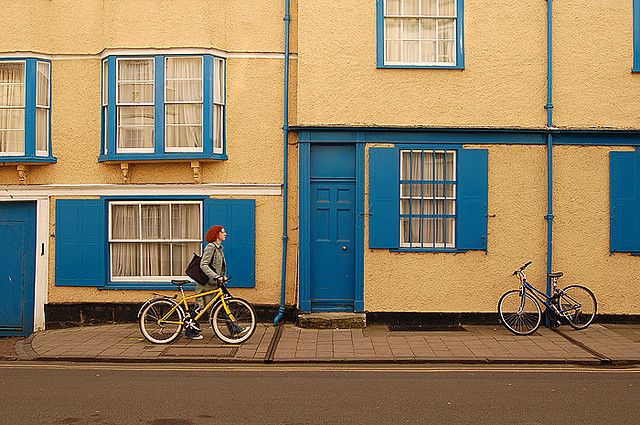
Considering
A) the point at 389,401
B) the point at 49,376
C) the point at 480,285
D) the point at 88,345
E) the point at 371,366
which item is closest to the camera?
the point at 389,401

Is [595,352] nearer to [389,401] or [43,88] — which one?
[389,401]

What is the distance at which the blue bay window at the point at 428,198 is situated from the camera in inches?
486

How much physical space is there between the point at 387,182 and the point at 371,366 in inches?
154

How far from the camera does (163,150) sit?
12.4 meters

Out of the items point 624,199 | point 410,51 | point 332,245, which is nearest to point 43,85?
point 332,245

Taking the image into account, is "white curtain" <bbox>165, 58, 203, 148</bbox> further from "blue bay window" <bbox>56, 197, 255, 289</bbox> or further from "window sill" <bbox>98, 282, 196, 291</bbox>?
"window sill" <bbox>98, 282, 196, 291</bbox>

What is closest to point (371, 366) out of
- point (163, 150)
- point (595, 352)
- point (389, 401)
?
point (389, 401)

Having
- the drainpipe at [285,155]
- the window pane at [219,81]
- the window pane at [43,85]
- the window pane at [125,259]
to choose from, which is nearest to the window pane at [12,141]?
the window pane at [43,85]

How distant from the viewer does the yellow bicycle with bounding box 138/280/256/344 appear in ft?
35.3

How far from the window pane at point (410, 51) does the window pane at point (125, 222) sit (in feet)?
18.7

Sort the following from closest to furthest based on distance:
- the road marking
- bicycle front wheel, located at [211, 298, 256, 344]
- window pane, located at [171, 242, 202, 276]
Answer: the road marking
bicycle front wheel, located at [211, 298, 256, 344]
window pane, located at [171, 242, 202, 276]

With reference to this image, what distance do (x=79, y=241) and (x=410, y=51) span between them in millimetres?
7016

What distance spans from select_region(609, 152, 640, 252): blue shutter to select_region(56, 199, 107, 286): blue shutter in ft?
30.4

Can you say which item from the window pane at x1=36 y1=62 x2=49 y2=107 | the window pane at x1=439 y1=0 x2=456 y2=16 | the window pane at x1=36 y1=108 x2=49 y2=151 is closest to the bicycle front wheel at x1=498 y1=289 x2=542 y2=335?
the window pane at x1=439 y1=0 x2=456 y2=16
